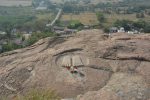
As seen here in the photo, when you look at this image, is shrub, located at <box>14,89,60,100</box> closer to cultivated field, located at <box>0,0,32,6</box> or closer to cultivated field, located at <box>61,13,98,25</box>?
cultivated field, located at <box>61,13,98,25</box>

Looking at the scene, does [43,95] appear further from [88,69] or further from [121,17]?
[121,17]

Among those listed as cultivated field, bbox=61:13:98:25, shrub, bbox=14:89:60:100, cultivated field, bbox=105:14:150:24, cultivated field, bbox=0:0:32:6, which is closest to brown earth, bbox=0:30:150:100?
shrub, bbox=14:89:60:100

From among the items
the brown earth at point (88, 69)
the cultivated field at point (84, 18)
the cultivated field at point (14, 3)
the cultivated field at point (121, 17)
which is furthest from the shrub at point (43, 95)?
the cultivated field at point (14, 3)

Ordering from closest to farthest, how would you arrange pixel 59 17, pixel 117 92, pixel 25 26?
pixel 117 92
pixel 25 26
pixel 59 17

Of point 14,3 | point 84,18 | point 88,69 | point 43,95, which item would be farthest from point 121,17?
point 43,95

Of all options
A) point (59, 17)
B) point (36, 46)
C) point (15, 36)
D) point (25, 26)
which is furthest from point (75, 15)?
point (36, 46)

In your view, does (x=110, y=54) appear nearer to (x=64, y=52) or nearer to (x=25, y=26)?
(x=64, y=52)

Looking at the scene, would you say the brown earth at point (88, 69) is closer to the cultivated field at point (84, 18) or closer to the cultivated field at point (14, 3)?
the cultivated field at point (84, 18)

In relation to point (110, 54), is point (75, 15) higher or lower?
lower
